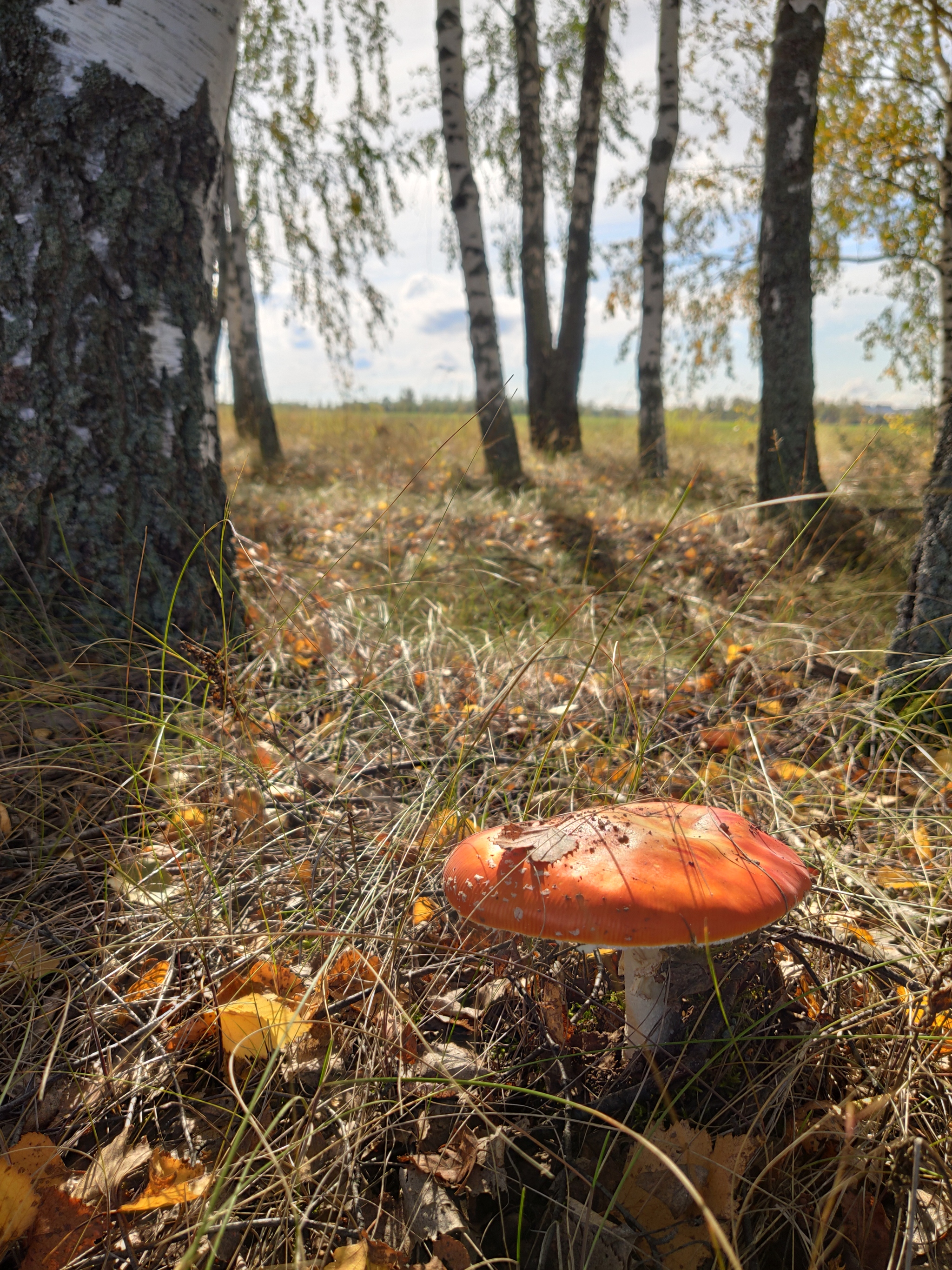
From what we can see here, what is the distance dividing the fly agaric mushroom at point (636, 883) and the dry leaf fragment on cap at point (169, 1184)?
19.5 inches

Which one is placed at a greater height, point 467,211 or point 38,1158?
point 467,211

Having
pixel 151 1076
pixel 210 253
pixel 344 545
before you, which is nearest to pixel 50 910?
pixel 151 1076

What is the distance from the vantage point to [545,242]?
791 centimetres

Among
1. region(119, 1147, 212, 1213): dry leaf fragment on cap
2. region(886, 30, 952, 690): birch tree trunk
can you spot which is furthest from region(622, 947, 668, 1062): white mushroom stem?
region(886, 30, 952, 690): birch tree trunk

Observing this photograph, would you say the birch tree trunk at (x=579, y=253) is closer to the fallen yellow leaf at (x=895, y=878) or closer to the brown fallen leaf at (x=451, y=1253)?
the fallen yellow leaf at (x=895, y=878)

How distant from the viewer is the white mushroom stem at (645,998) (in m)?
1.08

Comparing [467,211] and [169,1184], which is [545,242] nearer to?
[467,211]

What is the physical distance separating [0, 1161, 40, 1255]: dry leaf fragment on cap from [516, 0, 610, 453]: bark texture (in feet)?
23.9

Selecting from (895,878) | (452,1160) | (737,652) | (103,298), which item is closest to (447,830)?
(452,1160)

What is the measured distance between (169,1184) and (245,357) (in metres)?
8.29

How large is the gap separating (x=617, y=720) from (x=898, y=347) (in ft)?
33.5

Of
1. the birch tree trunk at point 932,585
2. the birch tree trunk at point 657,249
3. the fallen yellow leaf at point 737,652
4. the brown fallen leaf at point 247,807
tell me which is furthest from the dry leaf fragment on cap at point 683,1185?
the birch tree trunk at point 657,249

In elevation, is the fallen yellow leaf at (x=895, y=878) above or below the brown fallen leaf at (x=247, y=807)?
below

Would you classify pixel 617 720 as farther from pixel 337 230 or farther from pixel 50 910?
pixel 337 230
